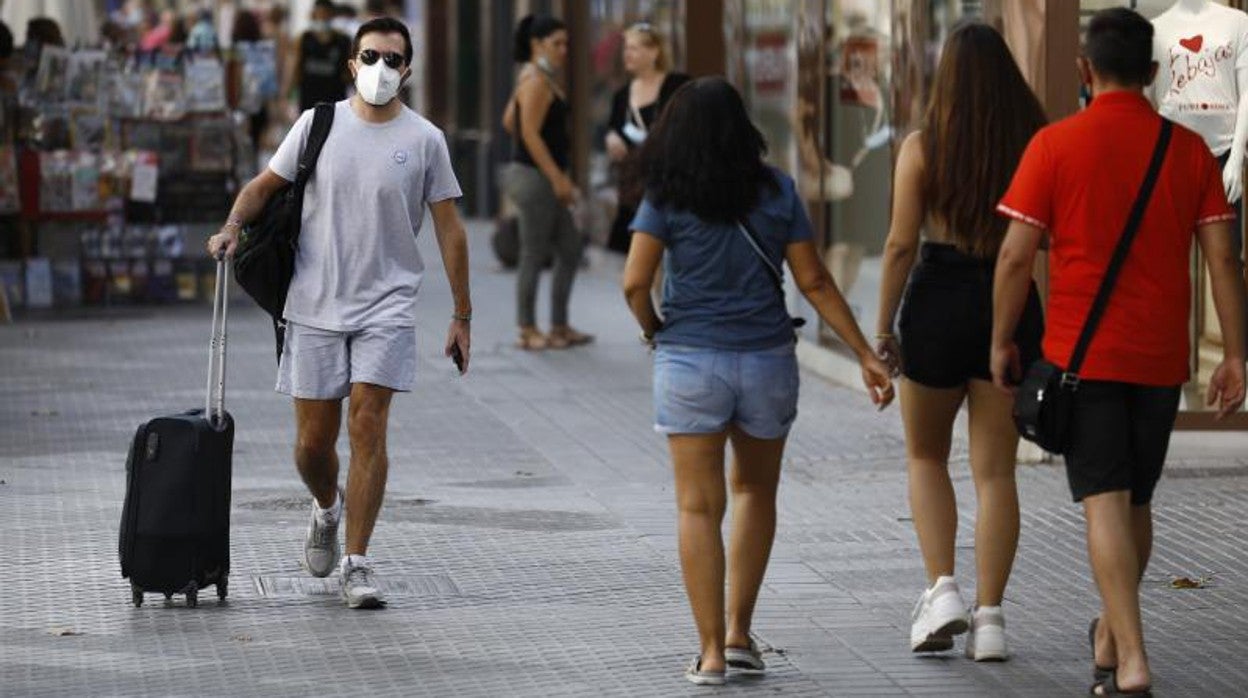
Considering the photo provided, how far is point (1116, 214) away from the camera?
627 cm

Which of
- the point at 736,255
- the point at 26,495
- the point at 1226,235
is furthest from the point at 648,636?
the point at 26,495

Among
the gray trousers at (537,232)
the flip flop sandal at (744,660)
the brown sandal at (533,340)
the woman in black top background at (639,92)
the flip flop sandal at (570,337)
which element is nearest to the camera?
the flip flop sandal at (744,660)

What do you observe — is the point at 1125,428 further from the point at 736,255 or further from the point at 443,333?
the point at 443,333

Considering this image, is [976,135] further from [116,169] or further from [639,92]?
[116,169]

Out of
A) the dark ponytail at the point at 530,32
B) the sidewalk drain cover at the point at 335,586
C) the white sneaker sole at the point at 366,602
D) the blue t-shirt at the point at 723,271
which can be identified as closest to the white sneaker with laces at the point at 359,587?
the white sneaker sole at the point at 366,602

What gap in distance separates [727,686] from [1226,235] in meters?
1.67

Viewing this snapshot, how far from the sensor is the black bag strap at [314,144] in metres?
7.74

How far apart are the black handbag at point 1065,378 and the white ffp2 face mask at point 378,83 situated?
→ 2311 mm

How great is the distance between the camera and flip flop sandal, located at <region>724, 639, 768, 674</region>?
675 centimetres

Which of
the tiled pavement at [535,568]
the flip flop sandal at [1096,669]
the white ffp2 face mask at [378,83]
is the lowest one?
the tiled pavement at [535,568]

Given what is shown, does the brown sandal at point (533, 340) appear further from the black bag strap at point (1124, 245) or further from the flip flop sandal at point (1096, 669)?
the black bag strap at point (1124, 245)

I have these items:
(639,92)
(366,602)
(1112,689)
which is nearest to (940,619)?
(1112,689)

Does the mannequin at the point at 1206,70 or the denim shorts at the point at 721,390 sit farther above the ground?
the mannequin at the point at 1206,70

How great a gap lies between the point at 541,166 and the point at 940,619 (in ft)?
25.8
